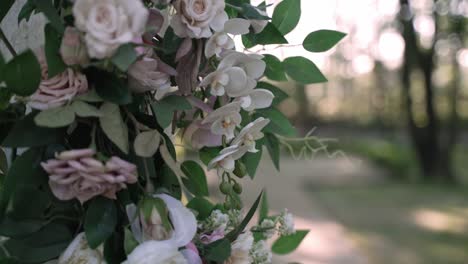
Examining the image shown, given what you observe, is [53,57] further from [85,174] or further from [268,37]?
[268,37]

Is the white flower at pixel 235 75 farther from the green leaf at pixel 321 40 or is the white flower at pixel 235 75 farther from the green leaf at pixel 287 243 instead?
the green leaf at pixel 287 243

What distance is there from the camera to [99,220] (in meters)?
0.40

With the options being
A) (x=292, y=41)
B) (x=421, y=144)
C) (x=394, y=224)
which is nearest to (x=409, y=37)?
(x=421, y=144)

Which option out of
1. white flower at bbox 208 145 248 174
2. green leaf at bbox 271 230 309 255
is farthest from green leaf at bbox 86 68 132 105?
green leaf at bbox 271 230 309 255

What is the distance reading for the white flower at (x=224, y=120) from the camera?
0.45 metres

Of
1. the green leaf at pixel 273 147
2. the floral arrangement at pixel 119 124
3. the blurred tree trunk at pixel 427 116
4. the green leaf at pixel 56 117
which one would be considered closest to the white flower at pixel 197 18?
the floral arrangement at pixel 119 124

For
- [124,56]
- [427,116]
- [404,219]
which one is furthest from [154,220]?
[427,116]

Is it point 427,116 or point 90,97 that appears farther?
point 427,116

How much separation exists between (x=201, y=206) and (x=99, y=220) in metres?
0.21

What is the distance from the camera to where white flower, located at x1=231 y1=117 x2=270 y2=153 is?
1.52 feet

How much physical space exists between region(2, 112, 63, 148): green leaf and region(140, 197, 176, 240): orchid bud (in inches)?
3.5

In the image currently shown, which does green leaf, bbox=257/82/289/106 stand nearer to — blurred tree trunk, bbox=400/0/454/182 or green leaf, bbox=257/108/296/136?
green leaf, bbox=257/108/296/136

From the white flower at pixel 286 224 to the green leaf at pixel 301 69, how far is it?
16 cm

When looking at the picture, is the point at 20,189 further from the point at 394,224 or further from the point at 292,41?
the point at 394,224
